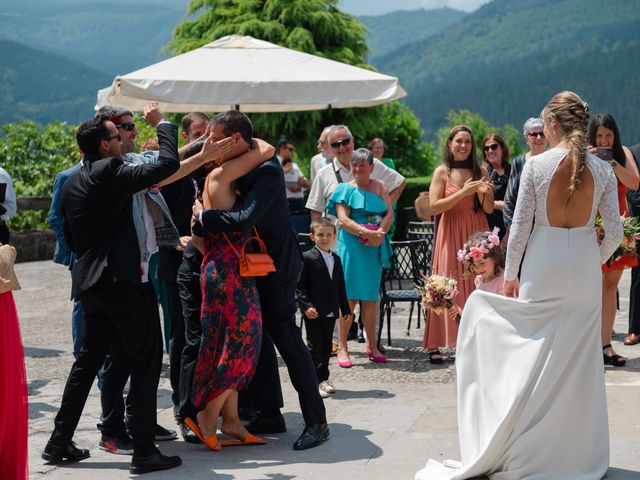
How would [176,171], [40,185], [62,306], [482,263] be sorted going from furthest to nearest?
[40,185] → [62,306] → [482,263] → [176,171]

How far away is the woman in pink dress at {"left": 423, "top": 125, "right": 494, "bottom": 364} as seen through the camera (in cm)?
870

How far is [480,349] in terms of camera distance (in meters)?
5.68

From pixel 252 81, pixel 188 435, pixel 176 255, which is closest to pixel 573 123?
pixel 188 435

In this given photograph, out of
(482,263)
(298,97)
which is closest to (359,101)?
(298,97)

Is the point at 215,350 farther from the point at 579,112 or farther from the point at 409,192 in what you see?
the point at 409,192

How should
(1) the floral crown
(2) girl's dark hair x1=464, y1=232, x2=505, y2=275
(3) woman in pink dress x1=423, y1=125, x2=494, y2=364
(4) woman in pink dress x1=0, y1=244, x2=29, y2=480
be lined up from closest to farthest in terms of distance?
→ (4) woman in pink dress x1=0, y1=244, x2=29, y2=480 → (1) the floral crown → (2) girl's dark hair x1=464, y1=232, x2=505, y2=275 → (3) woman in pink dress x1=423, y1=125, x2=494, y2=364

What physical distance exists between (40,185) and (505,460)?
16.2 meters

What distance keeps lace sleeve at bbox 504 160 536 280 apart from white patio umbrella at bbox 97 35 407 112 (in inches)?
190

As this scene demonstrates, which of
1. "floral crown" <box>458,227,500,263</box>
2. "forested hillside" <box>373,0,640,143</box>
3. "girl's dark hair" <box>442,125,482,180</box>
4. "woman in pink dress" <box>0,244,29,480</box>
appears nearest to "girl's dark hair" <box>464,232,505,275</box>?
"floral crown" <box>458,227,500,263</box>

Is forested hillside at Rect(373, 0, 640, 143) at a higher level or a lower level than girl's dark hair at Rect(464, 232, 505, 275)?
higher

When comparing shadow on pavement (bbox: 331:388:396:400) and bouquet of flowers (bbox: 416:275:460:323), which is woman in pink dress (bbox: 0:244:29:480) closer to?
shadow on pavement (bbox: 331:388:396:400)

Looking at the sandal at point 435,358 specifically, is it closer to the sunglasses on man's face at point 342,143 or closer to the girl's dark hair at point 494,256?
the girl's dark hair at point 494,256

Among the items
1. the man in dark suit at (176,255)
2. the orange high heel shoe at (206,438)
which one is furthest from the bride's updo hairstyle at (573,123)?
the man in dark suit at (176,255)

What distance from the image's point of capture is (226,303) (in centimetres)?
633
